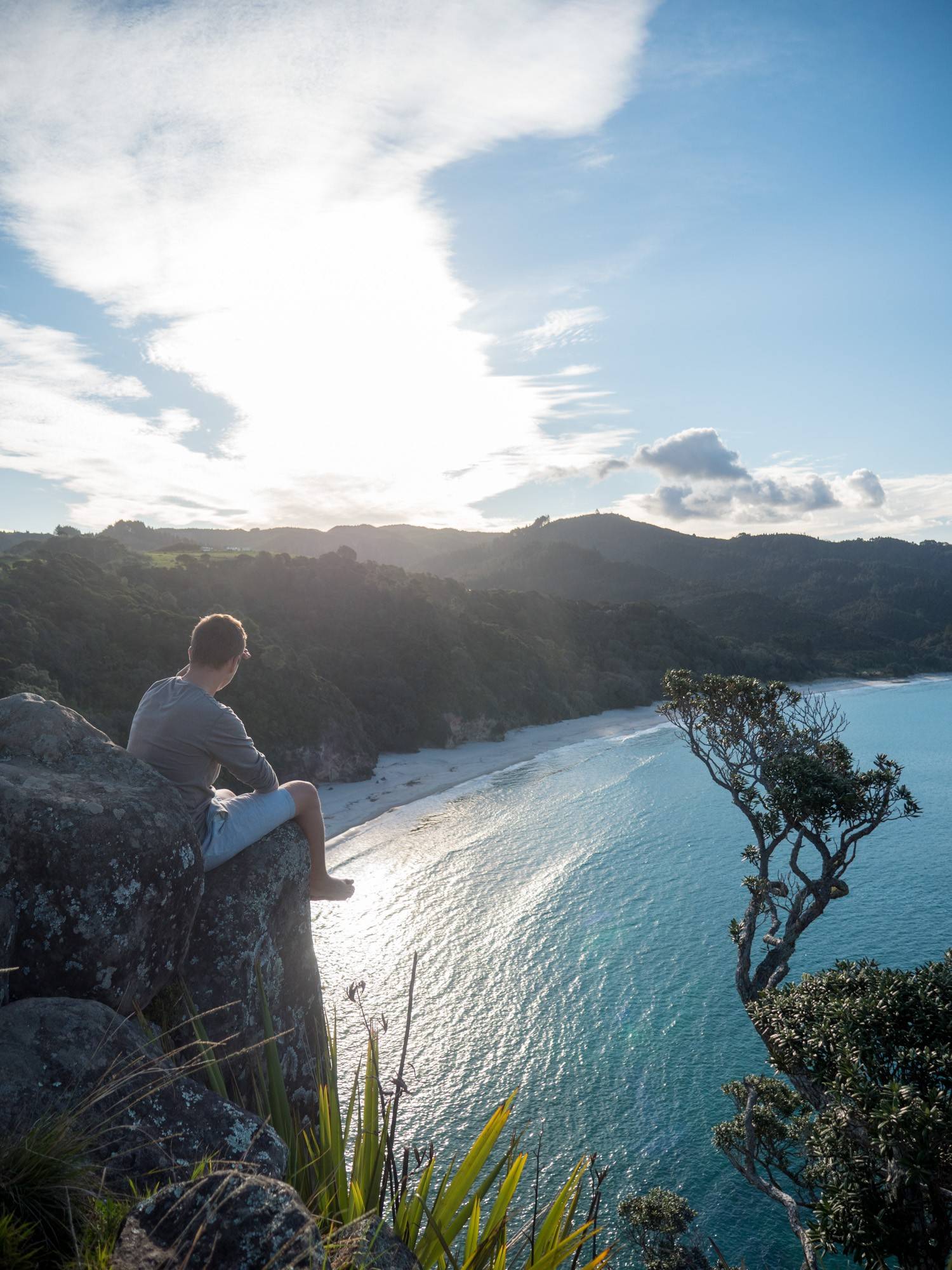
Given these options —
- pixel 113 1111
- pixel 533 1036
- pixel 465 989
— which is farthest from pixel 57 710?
pixel 465 989

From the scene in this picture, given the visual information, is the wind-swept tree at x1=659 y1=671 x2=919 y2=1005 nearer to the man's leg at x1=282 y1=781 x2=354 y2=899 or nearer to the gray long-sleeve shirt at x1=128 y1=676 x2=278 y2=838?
the man's leg at x1=282 y1=781 x2=354 y2=899

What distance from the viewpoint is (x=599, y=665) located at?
60219 mm

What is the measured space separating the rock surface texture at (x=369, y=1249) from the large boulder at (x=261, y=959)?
1.85m

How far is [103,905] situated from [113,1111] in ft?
3.27

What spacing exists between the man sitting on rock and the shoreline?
17.3 meters

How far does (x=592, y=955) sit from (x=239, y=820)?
16.4m

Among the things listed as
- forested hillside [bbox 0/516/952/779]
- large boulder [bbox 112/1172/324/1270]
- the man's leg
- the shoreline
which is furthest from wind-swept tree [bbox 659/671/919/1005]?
forested hillside [bbox 0/516/952/779]

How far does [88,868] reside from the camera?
138 inches

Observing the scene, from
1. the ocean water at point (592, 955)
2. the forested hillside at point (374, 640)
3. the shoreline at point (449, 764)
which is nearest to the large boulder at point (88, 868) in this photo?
the ocean water at point (592, 955)

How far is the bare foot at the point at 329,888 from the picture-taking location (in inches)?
201

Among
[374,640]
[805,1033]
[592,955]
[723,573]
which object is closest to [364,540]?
[723,573]

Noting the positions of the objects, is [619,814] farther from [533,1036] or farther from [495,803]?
[533,1036]

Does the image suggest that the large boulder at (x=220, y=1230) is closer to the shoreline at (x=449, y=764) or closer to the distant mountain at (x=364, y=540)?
the shoreline at (x=449, y=764)

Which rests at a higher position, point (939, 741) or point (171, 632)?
point (171, 632)
